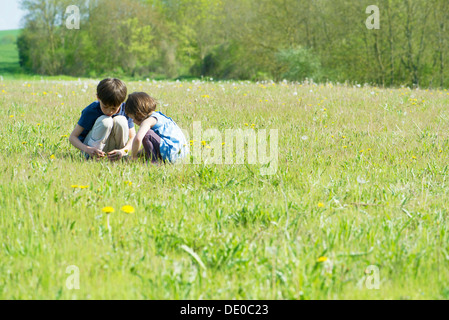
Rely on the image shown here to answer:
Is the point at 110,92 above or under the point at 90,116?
above

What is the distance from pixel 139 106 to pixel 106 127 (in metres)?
0.42

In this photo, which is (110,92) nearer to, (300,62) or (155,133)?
(155,133)

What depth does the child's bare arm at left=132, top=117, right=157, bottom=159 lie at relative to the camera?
4.21 meters

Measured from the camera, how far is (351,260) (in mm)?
2256

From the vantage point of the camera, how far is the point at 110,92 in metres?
4.37

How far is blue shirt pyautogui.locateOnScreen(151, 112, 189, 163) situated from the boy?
361mm

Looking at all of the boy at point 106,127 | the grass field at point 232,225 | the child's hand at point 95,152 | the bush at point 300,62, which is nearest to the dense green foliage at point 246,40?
the bush at point 300,62

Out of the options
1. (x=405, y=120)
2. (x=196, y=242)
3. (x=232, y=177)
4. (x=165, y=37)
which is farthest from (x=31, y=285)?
(x=165, y=37)

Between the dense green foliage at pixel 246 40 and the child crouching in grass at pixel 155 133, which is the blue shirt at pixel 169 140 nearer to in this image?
the child crouching in grass at pixel 155 133

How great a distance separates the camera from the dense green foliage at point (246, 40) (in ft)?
80.2

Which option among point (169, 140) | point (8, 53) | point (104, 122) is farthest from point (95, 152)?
point (8, 53)

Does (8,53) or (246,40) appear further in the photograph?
(8,53)

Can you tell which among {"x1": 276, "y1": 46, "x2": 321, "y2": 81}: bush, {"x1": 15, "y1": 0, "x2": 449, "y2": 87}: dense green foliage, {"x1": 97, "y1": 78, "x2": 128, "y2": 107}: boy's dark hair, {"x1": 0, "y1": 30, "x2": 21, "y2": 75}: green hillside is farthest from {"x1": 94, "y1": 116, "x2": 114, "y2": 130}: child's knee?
{"x1": 0, "y1": 30, "x2": 21, "y2": 75}: green hillside

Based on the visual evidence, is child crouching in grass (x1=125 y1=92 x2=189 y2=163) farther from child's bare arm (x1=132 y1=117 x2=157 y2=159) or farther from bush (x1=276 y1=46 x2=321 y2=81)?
bush (x1=276 y1=46 x2=321 y2=81)
